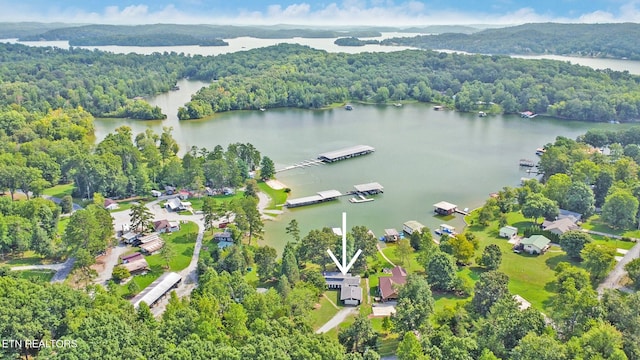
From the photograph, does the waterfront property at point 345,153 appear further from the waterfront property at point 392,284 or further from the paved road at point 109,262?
the paved road at point 109,262

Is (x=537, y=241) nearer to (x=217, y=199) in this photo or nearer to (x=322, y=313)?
(x=322, y=313)

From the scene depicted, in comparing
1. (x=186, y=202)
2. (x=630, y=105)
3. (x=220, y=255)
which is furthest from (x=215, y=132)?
(x=630, y=105)

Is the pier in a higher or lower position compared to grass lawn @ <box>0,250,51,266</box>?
higher

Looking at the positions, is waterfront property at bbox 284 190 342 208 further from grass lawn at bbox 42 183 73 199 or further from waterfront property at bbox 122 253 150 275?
grass lawn at bbox 42 183 73 199

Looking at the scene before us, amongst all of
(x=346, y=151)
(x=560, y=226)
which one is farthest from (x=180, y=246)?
(x=560, y=226)

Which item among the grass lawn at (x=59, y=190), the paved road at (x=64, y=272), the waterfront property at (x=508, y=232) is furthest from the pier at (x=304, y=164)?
the paved road at (x=64, y=272)

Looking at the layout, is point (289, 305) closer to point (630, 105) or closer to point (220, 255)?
point (220, 255)

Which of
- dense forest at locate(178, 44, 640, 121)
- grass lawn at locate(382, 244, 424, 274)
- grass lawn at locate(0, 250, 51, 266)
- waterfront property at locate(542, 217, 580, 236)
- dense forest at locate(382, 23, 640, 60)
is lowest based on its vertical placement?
grass lawn at locate(382, 244, 424, 274)

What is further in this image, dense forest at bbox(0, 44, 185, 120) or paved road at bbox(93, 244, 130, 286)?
dense forest at bbox(0, 44, 185, 120)

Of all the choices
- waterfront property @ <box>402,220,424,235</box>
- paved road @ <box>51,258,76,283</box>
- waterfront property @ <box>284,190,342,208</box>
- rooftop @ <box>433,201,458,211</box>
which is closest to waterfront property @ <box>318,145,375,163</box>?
waterfront property @ <box>284,190,342,208</box>
